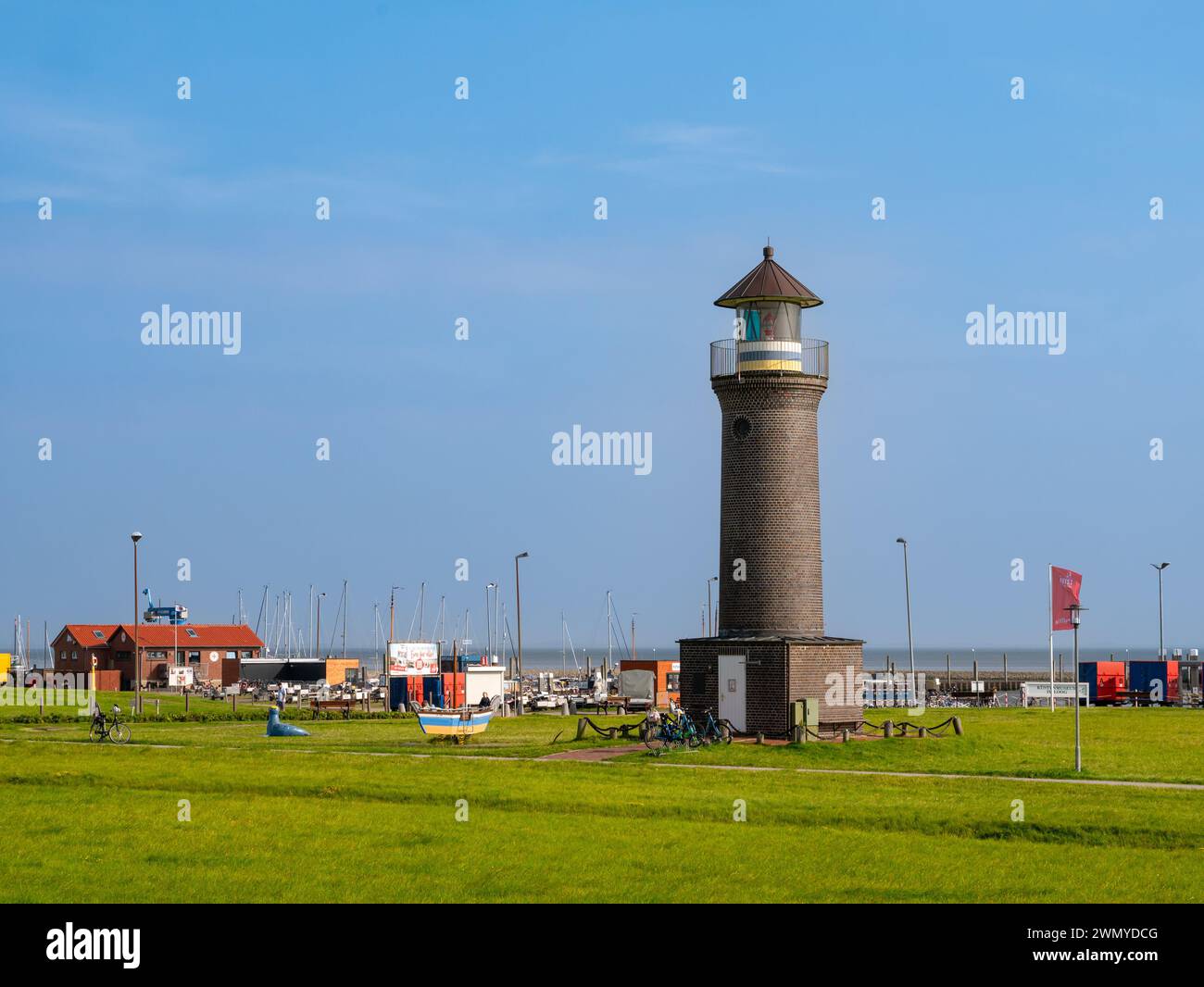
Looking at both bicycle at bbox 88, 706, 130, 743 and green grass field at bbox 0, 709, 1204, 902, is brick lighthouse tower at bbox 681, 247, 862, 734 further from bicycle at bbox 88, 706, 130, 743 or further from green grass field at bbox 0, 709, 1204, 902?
bicycle at bbox 88, 706, 130, 743

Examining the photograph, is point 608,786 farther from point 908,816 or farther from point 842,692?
point 842,692

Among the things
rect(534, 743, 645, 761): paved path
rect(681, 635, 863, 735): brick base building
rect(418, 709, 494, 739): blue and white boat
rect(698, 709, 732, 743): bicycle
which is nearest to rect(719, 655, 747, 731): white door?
rect(681, 635, 863, 735): brick base building

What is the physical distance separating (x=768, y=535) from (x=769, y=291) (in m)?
8.11

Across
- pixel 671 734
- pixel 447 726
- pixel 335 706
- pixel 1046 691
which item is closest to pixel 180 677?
pixel 335 706

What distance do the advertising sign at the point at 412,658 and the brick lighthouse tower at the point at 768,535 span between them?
1992 inches

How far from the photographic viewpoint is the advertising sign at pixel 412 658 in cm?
9612

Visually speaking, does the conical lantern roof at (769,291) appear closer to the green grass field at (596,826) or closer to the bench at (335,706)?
the green grass field at (596,826)

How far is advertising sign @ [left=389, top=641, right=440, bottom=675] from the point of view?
9612 cm

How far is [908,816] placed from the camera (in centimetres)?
2684

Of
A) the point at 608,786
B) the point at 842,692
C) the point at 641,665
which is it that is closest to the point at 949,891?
the point at 608,786

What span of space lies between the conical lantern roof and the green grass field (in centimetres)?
1496

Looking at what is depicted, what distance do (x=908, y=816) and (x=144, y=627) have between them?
340 feet

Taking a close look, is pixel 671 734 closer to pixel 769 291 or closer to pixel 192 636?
pixel 769 291
